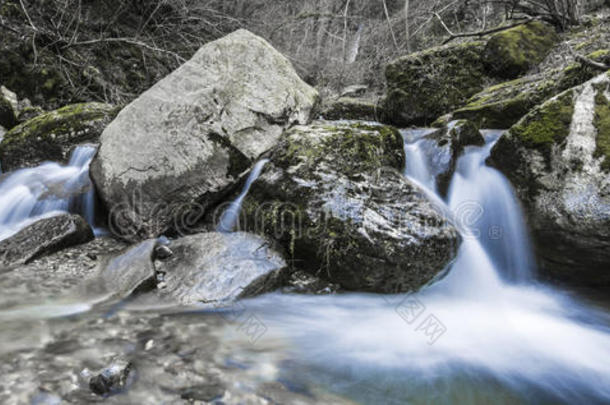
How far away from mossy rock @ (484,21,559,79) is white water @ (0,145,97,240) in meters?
6.32

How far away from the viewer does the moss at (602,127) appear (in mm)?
2855

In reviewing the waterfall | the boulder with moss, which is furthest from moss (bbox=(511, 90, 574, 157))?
the waterfall

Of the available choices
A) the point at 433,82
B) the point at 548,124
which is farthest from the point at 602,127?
the point at 433,82

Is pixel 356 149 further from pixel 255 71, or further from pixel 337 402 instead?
pixel 337 402

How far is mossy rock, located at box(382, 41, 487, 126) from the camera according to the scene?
20.5ft

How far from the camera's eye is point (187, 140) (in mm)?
3771

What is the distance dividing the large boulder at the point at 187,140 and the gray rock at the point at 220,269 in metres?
0.63

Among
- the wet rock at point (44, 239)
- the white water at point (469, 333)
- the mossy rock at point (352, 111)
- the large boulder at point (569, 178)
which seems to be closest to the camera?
the white water at point (469, 333)

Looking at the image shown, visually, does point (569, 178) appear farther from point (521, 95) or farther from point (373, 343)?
point (521, 95)

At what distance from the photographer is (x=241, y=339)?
7.83 ft

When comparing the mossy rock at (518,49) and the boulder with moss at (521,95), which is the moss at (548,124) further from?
the mossy rock at (518,49)

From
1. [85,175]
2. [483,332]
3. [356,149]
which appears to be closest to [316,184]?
[356,149]

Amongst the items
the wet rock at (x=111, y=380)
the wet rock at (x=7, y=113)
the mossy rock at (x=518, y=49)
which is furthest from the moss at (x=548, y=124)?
the wet rock at (x=7, y=113)

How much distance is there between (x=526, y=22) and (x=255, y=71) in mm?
5152
